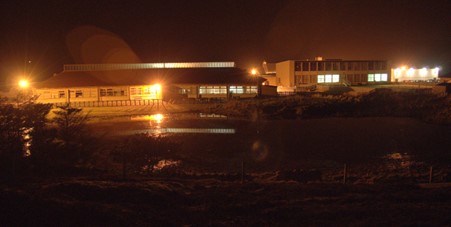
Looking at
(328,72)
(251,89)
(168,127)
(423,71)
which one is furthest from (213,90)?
(423,71)

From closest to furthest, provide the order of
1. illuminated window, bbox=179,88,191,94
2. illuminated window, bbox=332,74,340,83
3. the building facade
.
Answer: illuminated window, bbox=179,88,191,94
the building facade
illuminated window, bbox=332,74,340,83

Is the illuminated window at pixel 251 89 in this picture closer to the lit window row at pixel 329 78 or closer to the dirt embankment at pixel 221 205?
the lit window row at pixel 329 78

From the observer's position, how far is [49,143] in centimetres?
1148

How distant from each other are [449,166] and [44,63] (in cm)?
4917

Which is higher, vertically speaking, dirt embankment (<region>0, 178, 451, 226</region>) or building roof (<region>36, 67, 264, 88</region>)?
building roof (<region>36, 67, 264, 88</region>)

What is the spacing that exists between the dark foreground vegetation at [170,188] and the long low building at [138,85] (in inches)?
770

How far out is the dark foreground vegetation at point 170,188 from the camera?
6520 mm

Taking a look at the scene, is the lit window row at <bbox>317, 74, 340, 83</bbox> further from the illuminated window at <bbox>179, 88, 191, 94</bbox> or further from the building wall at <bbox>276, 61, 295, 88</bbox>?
the illuminated window at <bbox>179, 88, 191, 94</bbox>

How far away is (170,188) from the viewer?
29.4 feet

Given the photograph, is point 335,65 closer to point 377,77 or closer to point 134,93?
point 377,77

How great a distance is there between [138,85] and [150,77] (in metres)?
3.18

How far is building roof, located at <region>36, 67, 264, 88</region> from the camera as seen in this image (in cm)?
3544

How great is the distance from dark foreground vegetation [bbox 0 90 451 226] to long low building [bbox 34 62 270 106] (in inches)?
770

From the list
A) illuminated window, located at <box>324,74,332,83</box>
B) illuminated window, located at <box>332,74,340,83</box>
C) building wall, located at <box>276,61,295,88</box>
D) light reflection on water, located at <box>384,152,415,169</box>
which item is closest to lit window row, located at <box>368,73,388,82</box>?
illuminated window, located at <box>332,74,340,83</box>
